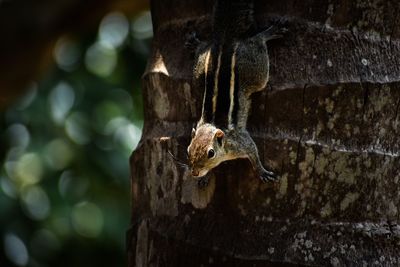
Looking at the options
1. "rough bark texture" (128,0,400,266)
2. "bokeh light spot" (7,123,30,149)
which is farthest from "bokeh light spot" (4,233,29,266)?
"rough bark texture" (128,0,400,266)

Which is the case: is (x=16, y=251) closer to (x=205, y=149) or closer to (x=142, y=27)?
(x=142, y=27)

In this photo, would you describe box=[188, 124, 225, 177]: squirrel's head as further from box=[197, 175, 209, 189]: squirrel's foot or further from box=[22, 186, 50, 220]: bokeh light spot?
box=[22, 186, 50, 220]: bokeh light spot

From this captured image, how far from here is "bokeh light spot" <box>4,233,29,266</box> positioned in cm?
682

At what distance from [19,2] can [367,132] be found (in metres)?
3.86

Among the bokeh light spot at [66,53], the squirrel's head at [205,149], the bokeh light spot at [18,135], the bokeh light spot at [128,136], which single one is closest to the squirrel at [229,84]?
the squirrel's head at [205,149]

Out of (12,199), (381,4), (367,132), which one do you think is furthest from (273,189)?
(12,199)

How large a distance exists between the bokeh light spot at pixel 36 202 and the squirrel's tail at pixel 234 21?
350cm

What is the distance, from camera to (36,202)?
266 inches

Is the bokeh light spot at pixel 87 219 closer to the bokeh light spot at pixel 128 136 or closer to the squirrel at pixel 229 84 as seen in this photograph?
the bokeh light spot at pixel 128 136

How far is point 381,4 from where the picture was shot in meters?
3.38

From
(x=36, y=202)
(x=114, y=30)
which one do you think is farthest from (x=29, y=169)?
(x=114, y=30)

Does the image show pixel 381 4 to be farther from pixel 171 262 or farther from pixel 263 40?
pixel 171 262

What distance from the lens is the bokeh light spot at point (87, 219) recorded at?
6.74 m

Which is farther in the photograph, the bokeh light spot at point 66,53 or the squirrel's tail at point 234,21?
the bokeh light spot at point 66,53
